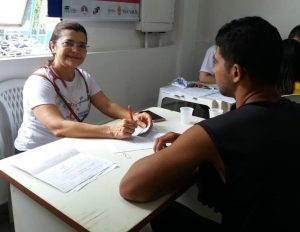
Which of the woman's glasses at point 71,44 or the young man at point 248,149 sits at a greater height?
the woman's glasses at point 71,44

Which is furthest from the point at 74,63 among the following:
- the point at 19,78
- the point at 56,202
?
the point at 56,202

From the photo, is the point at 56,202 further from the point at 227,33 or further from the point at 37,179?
the point at 227,33

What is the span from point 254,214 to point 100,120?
2.13m

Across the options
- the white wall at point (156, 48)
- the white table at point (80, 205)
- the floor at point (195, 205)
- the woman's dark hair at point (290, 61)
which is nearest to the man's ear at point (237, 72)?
the white table at point (80, 205)

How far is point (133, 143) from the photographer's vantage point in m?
1.38

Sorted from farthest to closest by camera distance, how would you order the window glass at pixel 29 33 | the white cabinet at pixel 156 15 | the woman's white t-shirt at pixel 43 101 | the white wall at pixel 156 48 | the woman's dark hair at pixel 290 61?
the white cabinet at pixel 156 15
the white wall at pixel 156 48
the window glass at pixel 29 33
the woman's dark hair at pixel 290 61
the woman's white t-shirt at pixel 43 101

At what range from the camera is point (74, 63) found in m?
1.71

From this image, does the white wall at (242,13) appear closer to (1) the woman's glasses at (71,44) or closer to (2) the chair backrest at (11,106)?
(1) the woman's glasses at (71,44)

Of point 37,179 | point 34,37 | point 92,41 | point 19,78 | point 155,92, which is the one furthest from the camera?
point 155,92

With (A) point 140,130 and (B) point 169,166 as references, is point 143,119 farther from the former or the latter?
(B) point 169,166

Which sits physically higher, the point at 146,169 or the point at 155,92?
the point at 146,169

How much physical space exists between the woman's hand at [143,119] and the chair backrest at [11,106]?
808 millimetres

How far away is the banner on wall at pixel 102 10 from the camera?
90.8 inches

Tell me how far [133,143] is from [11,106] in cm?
98
